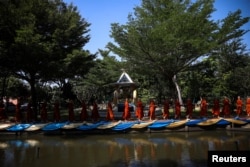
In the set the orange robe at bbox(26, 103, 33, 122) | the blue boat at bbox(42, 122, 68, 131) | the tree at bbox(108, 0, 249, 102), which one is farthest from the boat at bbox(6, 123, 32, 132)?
the tree at bbox(108, 0, 249, 102)

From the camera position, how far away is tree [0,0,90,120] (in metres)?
23.2

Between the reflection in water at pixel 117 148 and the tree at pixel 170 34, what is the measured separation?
684 centimetres

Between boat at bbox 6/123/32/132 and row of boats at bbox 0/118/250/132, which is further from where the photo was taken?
boat at bbox 6/123/32/132

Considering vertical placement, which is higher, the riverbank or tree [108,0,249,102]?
tree [108,0,249,102]

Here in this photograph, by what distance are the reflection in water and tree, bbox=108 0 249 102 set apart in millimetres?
6839

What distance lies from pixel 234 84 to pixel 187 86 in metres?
6.99

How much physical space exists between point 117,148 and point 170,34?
1019 cm

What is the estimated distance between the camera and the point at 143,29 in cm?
2508

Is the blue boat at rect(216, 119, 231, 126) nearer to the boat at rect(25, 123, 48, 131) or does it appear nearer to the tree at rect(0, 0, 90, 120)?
the boat at rect(25, 123, 48, 131)

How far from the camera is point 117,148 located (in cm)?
1566

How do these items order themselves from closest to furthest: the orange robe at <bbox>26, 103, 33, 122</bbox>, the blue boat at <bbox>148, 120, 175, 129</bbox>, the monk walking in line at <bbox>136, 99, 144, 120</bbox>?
1. the blue boat at <bbox>148, 120, 175, 129</bbox>
2. the monk walking in line at <bbox>136, 99, 144, 120</bbox>
3. the orange robe at <bbox>26, 103, 33, 122</bbox>

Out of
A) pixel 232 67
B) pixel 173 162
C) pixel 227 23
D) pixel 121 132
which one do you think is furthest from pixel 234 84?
pixel 173 162

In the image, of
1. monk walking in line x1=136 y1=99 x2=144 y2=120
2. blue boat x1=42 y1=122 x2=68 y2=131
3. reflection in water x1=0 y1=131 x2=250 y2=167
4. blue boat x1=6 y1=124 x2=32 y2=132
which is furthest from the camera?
monk walking in line x1=136 y1=99 x2=144 y2=120

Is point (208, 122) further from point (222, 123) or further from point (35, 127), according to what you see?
point (35, 127)
